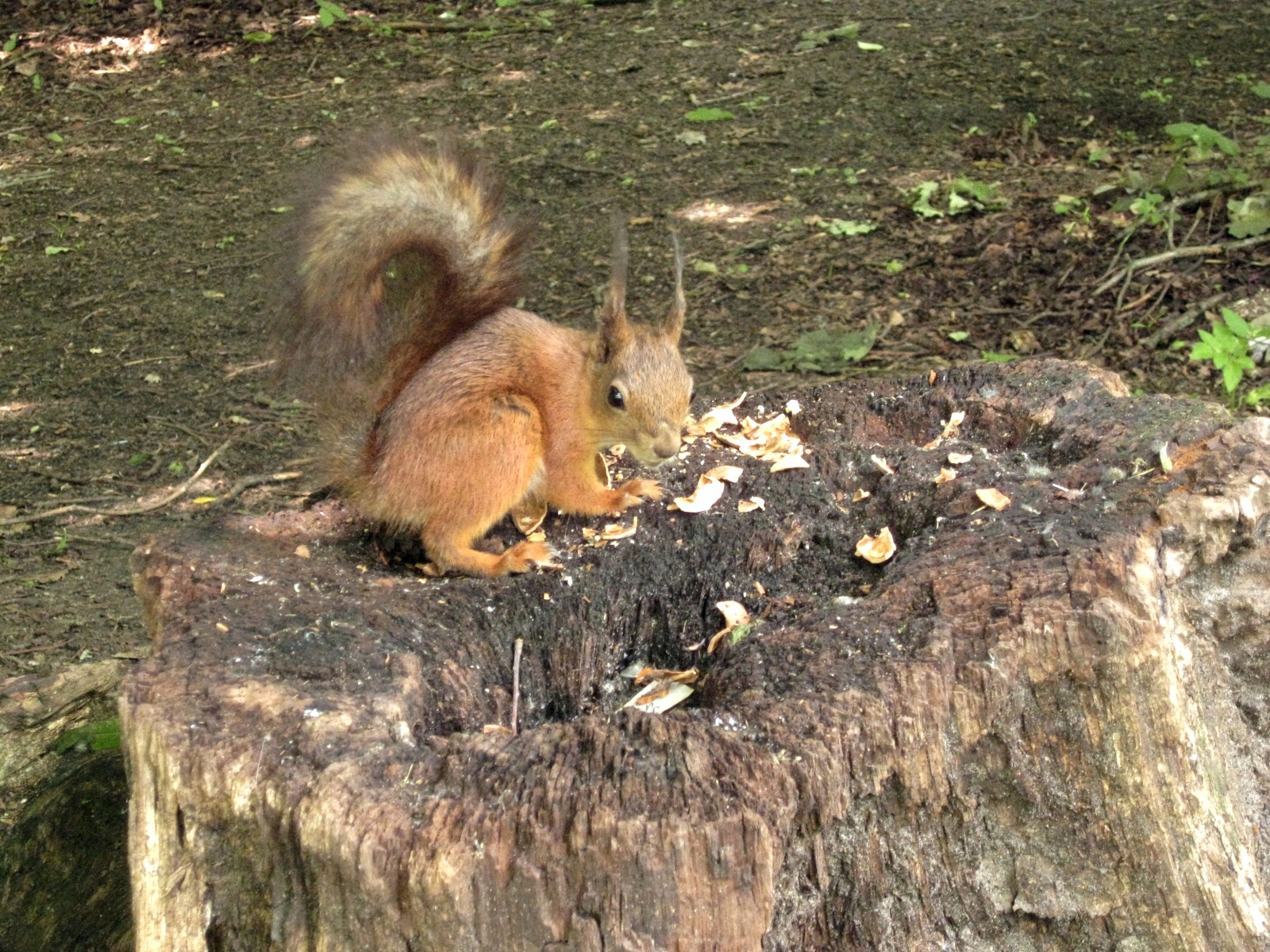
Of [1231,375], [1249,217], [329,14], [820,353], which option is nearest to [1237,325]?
[1231,375]

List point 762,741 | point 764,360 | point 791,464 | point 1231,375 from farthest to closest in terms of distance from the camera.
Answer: point 764,360 → point 1231,375 → point 791,464 → point 762,741

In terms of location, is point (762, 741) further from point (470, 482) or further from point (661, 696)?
point (470, 482)

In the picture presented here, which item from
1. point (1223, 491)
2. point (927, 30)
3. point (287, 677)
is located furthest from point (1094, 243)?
point (287, 677)

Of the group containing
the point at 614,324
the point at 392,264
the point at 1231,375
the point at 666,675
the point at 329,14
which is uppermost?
the point at 392,264

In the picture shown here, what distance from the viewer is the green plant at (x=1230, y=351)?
3264 mm

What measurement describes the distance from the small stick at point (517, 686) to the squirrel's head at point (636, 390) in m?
0.52

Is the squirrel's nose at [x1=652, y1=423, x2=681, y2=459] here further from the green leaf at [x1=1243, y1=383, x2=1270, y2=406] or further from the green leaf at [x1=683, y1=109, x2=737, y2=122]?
the green leaf at [x1=683, y1=109, x2=737, y2=122]

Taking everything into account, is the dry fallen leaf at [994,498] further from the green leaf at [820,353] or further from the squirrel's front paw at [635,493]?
the green leaf at [820,353]

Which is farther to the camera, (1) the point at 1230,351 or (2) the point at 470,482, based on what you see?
(1) the point at 1230,351

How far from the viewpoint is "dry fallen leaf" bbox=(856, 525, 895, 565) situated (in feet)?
5.99

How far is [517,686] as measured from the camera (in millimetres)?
1709

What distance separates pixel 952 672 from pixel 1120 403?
836 millimetres

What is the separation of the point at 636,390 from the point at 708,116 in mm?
4132

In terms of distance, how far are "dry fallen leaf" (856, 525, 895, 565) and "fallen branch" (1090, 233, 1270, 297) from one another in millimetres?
2753
